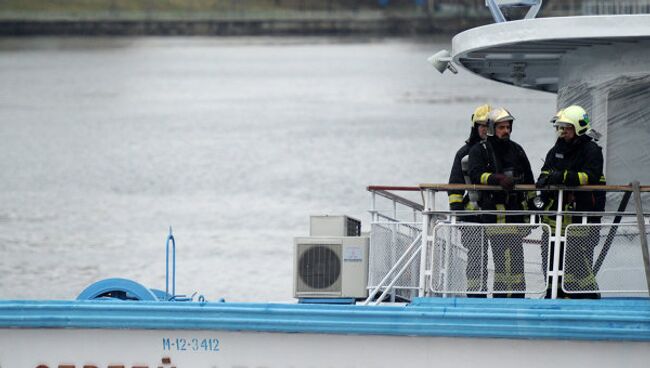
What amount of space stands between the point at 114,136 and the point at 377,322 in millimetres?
46592

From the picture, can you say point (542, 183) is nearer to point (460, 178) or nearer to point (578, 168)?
point (578, 168)

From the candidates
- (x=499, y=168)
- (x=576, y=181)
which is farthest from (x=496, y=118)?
(x=576, y=181)

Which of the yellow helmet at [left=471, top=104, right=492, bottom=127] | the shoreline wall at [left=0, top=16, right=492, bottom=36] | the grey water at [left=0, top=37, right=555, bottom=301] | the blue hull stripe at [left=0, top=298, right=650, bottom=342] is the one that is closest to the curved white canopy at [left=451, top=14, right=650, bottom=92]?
the yellow helmet at [left=471, top=104, right=492, bottom=127]

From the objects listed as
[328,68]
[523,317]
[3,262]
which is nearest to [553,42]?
[523,317]

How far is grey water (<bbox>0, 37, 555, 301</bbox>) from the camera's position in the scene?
28.3 meters

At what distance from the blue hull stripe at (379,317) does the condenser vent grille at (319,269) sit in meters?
1.12

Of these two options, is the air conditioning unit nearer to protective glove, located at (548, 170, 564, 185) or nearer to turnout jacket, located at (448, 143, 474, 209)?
turnout jacket, located at (448, 143, 474, 209)

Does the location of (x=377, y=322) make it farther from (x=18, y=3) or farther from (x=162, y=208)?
(x=18, y=3)

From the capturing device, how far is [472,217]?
31.3ft

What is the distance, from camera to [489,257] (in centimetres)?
946

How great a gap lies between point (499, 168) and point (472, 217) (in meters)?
0.46

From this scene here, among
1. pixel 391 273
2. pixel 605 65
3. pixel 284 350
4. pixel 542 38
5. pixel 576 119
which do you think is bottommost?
pixel 284 350

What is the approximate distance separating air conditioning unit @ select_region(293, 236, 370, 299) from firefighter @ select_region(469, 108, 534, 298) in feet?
3.47

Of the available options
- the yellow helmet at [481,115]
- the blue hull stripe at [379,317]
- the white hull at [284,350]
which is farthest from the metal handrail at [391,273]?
the yellow helmet at [481,115]
